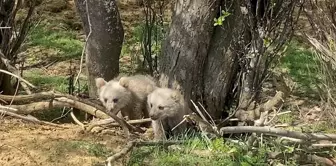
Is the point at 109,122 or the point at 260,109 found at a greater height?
the point at 260,109

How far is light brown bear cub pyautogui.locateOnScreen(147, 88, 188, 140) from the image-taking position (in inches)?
267

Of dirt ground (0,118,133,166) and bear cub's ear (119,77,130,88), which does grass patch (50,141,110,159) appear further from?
bear cub's ear (119,77,130,88)

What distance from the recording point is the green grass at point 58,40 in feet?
36.8

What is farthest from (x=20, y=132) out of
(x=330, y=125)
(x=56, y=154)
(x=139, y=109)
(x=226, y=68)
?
(x=330, y=125)

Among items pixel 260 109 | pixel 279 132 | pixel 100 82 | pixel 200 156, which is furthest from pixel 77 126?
pixel 279 132

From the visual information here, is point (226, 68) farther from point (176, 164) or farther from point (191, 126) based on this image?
point (176, 164)

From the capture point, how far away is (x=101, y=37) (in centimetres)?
770

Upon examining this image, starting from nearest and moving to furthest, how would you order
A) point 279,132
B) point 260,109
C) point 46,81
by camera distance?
point 279,132 → point 260,109 → point 46,81

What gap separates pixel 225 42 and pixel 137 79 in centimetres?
111

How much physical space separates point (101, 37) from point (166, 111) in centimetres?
131

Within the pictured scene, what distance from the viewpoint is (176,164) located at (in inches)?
234

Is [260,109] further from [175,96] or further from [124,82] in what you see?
[124,82]

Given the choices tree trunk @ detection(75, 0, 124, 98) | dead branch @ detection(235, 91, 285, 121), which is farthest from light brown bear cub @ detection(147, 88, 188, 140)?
tree trunk @ detection(75, 0, 124, 98)

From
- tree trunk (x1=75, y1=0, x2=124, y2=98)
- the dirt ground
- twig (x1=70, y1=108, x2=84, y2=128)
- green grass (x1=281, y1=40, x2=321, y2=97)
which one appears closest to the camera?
the dirt ground
